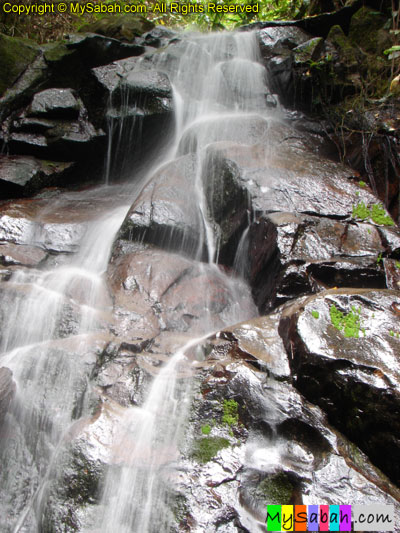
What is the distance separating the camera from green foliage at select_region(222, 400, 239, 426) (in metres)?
3.02

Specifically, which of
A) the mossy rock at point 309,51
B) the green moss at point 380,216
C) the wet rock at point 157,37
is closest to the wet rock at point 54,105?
the wet rock at point 157,37

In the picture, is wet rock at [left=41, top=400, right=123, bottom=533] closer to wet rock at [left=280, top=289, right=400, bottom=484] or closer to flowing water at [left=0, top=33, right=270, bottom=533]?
flowing water at [left=0, top=33, right=270, bottom=533]

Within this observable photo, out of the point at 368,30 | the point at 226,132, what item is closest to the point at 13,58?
the point at 226,132

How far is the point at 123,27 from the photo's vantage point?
413 inches

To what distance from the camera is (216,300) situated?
4.89 meters

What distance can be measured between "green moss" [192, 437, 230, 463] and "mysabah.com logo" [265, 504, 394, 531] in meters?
0.53

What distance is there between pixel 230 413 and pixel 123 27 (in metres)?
11.3

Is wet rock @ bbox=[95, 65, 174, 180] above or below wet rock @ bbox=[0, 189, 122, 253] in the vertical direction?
above

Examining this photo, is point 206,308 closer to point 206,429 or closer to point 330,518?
point 206,429

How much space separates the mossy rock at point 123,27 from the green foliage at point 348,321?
1031cm

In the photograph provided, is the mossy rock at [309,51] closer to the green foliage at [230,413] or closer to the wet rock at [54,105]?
the wet rock at [54,105]

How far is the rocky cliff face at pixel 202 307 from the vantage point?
2.73 meters

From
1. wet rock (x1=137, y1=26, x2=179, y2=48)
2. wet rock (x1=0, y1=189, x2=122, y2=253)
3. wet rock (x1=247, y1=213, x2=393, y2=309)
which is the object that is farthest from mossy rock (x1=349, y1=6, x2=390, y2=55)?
wet rock (x1=0, y1=189, x2=122, y2=253)

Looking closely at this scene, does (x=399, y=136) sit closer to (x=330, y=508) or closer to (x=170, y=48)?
(x=330, y=508)
